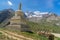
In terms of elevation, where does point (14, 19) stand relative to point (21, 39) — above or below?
above

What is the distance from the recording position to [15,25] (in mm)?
25672

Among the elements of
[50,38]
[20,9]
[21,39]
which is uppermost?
[20,9]

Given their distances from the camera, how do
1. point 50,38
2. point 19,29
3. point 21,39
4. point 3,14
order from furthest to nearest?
point 3,14
point 19,29
point 21,39
point 50,38

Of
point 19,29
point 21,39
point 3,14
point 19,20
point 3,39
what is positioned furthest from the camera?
point 3,14

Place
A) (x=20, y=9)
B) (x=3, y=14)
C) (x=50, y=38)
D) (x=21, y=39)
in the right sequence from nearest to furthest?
(x=50, y=38)
(x=21, y=39)
(x=20, y=9)
(x=3, y=14)

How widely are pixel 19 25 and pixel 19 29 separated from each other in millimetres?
718

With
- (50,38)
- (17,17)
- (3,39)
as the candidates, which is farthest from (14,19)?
(50,38)

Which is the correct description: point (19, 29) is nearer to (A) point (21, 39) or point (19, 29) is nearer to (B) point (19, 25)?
(B) point (19, 25)

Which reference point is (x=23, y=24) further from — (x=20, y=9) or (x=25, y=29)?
(x=20, y=9)

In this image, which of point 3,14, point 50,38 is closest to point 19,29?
point 50,38

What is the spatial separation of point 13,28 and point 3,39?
9.52m

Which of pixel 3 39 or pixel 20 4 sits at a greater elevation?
pixel 20 4

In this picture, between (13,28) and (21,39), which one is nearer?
(21,39)

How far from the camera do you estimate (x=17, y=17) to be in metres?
27.5
